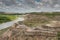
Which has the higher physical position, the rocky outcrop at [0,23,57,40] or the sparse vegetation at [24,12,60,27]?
the sparse vegetation at [24,12,60,27]

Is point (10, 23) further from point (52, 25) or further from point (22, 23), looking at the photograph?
point (52, 25)

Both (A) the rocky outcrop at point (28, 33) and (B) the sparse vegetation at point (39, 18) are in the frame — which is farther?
(B) the sparse vegetation at point (39, 18)

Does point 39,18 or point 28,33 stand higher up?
point 39,18

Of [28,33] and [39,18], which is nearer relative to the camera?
[28,33]

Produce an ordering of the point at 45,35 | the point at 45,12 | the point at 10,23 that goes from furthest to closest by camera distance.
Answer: the point at 45,12 → the point at 10,23 → the point at 45,35

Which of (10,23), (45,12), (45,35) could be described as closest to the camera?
(45,35)

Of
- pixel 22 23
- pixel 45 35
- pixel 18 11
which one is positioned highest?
pixel 18 11

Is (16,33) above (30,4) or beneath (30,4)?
beneath

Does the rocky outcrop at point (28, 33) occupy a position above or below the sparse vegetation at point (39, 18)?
below

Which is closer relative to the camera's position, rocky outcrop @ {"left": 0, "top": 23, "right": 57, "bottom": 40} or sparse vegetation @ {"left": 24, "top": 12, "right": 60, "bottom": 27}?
rocky outcrop @ {"left": 0, "top": 23, "right": 57, "bottom": 40}

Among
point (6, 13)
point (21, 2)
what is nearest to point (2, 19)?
point (6, 13)

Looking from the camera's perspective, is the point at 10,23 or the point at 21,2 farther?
the point at 21,2
